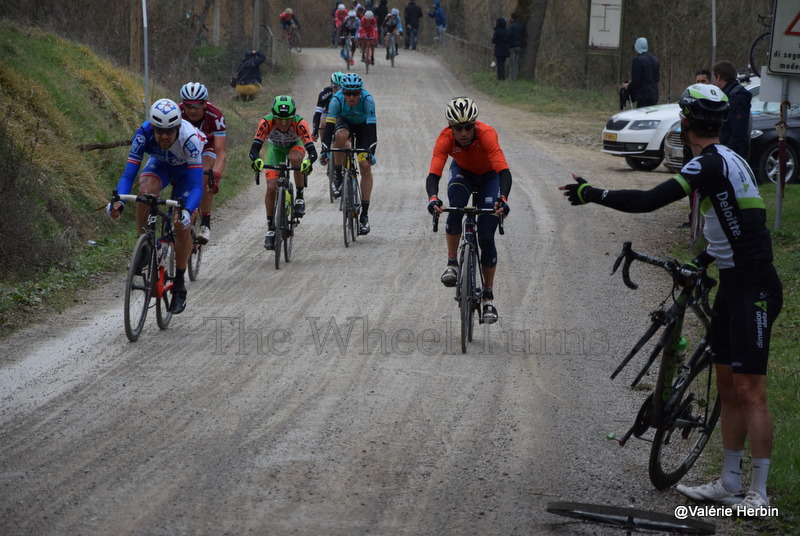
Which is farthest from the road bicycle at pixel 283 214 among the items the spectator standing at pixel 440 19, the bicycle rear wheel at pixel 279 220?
the spectator standing at pixel 440 19

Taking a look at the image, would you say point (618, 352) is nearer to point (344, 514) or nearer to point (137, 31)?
point (344, 514)

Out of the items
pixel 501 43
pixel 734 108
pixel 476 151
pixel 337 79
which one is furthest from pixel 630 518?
pixel 501 43

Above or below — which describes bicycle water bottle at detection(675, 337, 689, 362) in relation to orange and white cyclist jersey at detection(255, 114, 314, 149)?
below

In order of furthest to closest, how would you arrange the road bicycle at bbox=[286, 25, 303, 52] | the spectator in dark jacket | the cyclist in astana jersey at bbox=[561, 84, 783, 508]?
the road bicycle at bbox=[286, 25, 303, 52]
the spectator in dark jacket
the cyclist in astana jersey at bbox=[561, 84, 783, 508]

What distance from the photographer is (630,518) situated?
4602 millimetres

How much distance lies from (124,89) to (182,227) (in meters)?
11.5

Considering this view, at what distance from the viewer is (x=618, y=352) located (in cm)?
825

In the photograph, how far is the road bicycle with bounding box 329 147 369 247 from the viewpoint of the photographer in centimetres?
1262

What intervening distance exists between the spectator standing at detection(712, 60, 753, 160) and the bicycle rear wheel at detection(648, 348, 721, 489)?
22.7 ft

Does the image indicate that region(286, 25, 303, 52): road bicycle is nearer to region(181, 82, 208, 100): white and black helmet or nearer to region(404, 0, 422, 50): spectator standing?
region(404, 0, 422, 50): spectator standing

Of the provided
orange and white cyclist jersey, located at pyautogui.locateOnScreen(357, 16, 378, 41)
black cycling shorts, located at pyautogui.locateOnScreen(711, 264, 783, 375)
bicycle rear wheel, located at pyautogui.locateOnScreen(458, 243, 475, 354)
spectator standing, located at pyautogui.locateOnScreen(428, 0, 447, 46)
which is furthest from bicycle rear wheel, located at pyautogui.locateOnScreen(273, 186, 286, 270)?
spectator standing, located at pyautogui.locateOnScreen(428, 0, 447, 46)

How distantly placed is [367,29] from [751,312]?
112ft

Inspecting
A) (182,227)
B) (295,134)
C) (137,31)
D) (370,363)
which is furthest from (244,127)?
(370,363)

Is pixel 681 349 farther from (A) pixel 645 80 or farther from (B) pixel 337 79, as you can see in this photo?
(A) pixel 645 80
